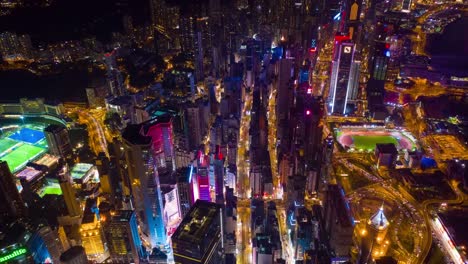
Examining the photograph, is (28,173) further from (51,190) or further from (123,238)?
(123,238)

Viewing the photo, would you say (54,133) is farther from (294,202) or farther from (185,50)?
(185,50)

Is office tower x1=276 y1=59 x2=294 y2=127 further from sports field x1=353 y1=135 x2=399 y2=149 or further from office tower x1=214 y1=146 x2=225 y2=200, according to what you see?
office tower x1=214 y1=146 x2=225 y2=200

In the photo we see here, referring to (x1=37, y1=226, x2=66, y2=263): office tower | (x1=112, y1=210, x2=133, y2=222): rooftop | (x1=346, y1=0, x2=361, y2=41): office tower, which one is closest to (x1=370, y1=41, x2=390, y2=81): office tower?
(x1=346, y1=0, x2=361, y2=41): office tower

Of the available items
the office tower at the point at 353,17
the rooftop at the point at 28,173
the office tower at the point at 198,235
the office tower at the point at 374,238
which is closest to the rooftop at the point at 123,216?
the office tower at the point at 198,235

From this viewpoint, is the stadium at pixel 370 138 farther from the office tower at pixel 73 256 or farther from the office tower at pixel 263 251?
the office tower at pixel 73 256

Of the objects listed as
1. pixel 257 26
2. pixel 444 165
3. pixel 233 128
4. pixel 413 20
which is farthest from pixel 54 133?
pixel 413 20
